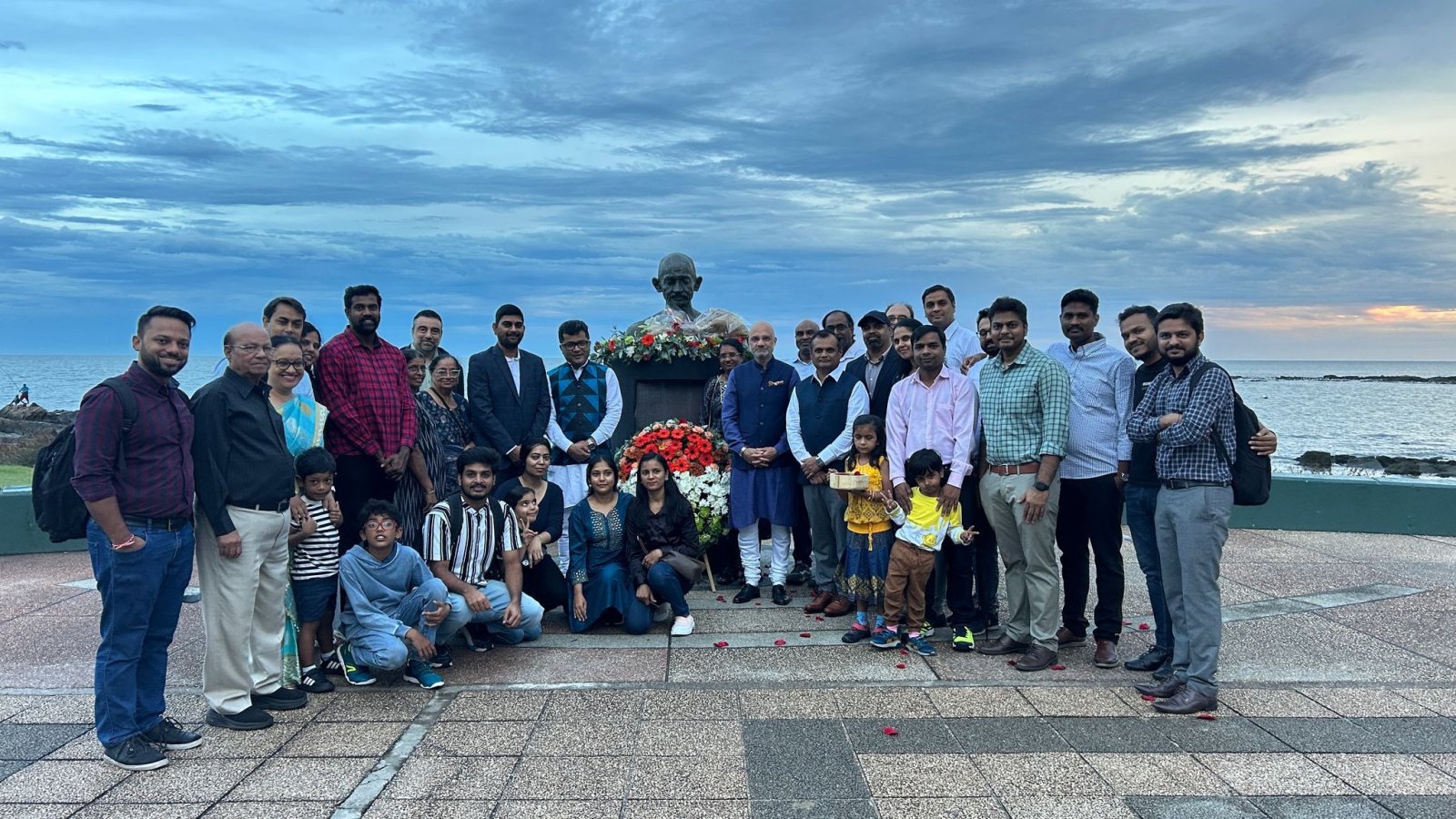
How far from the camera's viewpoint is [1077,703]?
4.23 meters

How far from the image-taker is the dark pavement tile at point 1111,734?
3715 mm

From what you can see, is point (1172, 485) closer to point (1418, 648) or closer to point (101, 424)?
point (1418, 648)

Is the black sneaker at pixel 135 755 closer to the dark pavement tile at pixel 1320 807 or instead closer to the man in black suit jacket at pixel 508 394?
the man in black suit jacket at pixel 508 394

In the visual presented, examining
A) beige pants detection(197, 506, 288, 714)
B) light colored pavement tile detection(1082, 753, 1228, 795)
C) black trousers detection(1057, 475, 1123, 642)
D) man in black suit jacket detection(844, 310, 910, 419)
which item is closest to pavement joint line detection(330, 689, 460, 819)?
beige pants detection(197, 506, 288, 714)

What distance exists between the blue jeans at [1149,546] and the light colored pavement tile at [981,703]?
2.99 ft

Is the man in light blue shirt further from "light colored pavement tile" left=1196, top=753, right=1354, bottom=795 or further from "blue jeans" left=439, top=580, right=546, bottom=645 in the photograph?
"blue jeans" left=439, top=580, right=546, bottom=645

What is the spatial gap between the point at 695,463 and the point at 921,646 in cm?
229

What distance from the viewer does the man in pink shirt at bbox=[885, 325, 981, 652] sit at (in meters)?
5.02

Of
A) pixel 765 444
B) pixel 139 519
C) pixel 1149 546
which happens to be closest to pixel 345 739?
pixel 139 519

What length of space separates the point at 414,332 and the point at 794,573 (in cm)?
310

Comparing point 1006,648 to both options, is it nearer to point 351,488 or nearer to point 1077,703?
point 1077,703

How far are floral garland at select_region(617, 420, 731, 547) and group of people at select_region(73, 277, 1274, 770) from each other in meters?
0.31

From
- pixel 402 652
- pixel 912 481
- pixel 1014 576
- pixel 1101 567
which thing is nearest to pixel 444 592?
pixel 402 652

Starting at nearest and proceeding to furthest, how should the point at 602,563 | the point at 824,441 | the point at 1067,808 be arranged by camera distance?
the point at 1067,808 < the point at 602,563 < the point at 824,441
